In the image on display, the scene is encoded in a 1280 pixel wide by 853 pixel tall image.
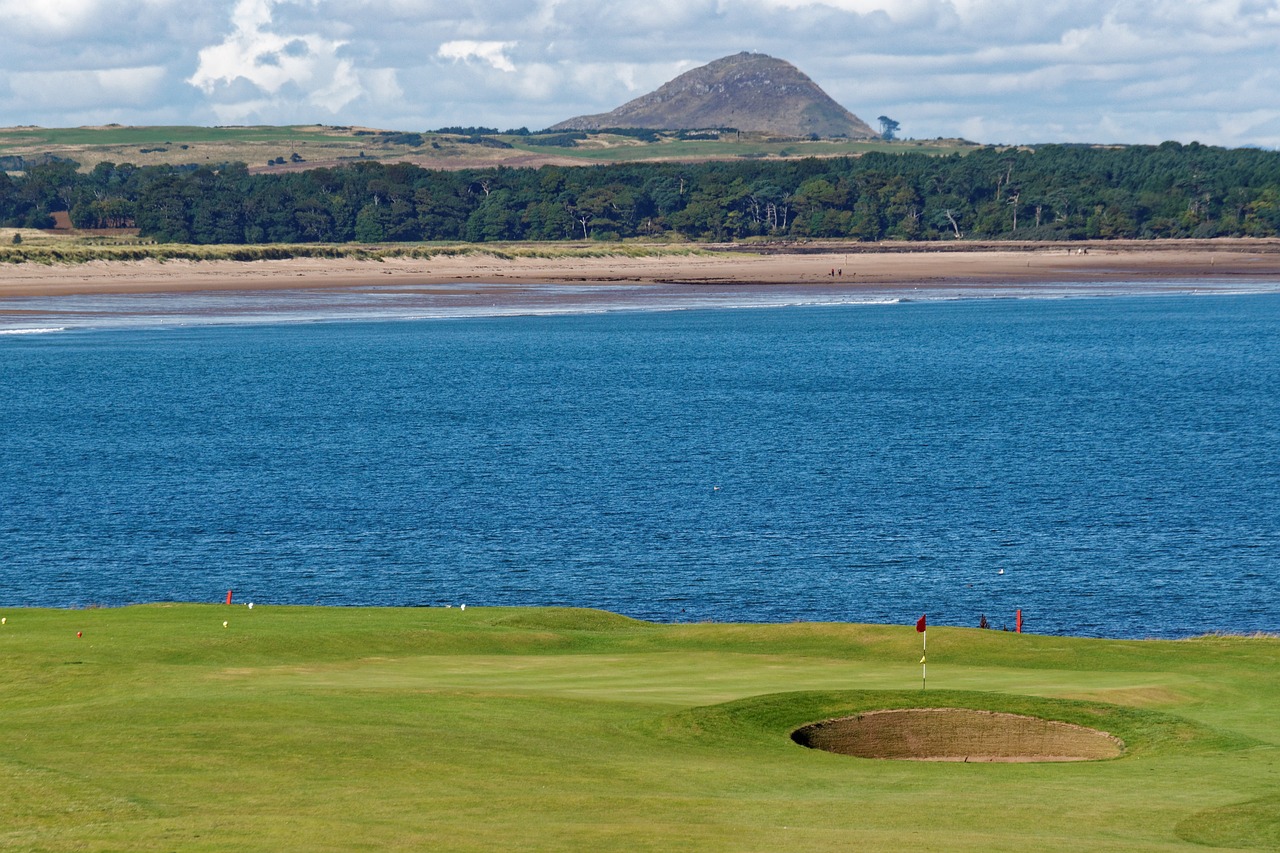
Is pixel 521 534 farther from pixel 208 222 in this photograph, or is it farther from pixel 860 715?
pixel 208 222

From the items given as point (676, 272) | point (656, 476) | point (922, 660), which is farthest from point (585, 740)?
point (676, 272)

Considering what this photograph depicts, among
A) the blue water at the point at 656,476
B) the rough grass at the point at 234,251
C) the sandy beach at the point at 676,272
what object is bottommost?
the blue water at the point at 656,476

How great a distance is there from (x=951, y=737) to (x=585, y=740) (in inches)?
202

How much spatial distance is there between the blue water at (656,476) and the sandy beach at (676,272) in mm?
42381

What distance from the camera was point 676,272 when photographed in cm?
17775

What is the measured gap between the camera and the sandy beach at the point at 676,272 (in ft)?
508

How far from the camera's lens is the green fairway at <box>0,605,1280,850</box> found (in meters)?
14.6

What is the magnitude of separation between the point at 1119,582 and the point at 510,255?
14945 centimetres

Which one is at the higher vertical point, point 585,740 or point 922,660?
point 585,740

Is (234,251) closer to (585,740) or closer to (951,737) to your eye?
(951,737)

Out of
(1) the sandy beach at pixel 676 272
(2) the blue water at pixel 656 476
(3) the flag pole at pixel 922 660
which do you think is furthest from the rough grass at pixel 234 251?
(3) the flag pole at pixel 922 660

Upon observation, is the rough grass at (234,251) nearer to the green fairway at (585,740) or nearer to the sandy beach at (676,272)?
the sandy beach at (676,272)

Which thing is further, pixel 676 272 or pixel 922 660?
pixel 676 272

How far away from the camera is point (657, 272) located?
7018 inches
